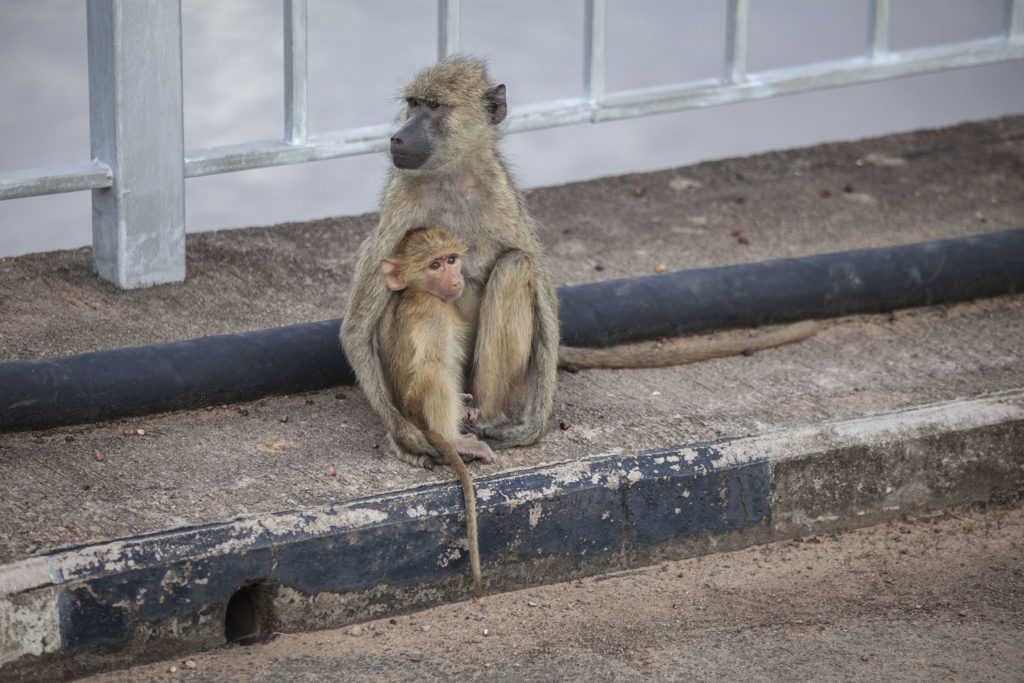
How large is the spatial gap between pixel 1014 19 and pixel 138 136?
4.26 metres

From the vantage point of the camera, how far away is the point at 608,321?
15.9 ft

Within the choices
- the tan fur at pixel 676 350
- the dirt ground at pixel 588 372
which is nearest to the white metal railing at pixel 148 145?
the dirt ground at pixel 588 372

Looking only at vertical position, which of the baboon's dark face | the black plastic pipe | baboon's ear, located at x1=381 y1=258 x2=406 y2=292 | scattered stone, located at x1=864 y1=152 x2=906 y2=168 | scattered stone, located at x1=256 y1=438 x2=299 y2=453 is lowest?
scattered stone, located at x1=256 y1=438 x2=299 y2=453

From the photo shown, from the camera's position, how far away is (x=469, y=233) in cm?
419

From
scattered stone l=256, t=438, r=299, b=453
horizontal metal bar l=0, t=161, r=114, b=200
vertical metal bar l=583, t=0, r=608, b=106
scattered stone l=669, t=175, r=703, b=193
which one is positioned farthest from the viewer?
scattered stone l=669, t=175, r=703, b=193

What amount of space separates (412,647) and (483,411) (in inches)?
33.4

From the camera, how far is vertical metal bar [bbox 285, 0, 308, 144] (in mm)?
5105

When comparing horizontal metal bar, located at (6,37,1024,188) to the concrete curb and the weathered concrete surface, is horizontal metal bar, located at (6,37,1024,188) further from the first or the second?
the concrete curb

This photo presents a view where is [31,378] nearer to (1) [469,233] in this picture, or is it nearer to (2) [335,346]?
(2) [335,346]

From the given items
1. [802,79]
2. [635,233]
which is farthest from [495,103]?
[802,79]

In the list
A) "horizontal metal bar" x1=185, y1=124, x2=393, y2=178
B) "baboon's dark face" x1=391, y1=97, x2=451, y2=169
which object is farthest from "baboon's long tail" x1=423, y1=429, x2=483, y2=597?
"horizontal metal bar" x1=185, y1=124, x2=393, y2=178

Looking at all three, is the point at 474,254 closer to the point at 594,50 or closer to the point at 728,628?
the point at 728,628

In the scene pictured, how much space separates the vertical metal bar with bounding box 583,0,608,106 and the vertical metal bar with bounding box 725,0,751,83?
624mm

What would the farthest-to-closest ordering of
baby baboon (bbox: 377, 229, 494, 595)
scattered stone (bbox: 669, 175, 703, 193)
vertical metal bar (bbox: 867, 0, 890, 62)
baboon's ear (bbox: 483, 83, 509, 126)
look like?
scattered stone (bbox: 669, 175, 703, 193), vertical metal bar (bbox: 867, 0, 890, 62), baboon's ear (bbox: 483, 83, 509, 126), baby baboon (bbox: 377, 229, 494, 595)
